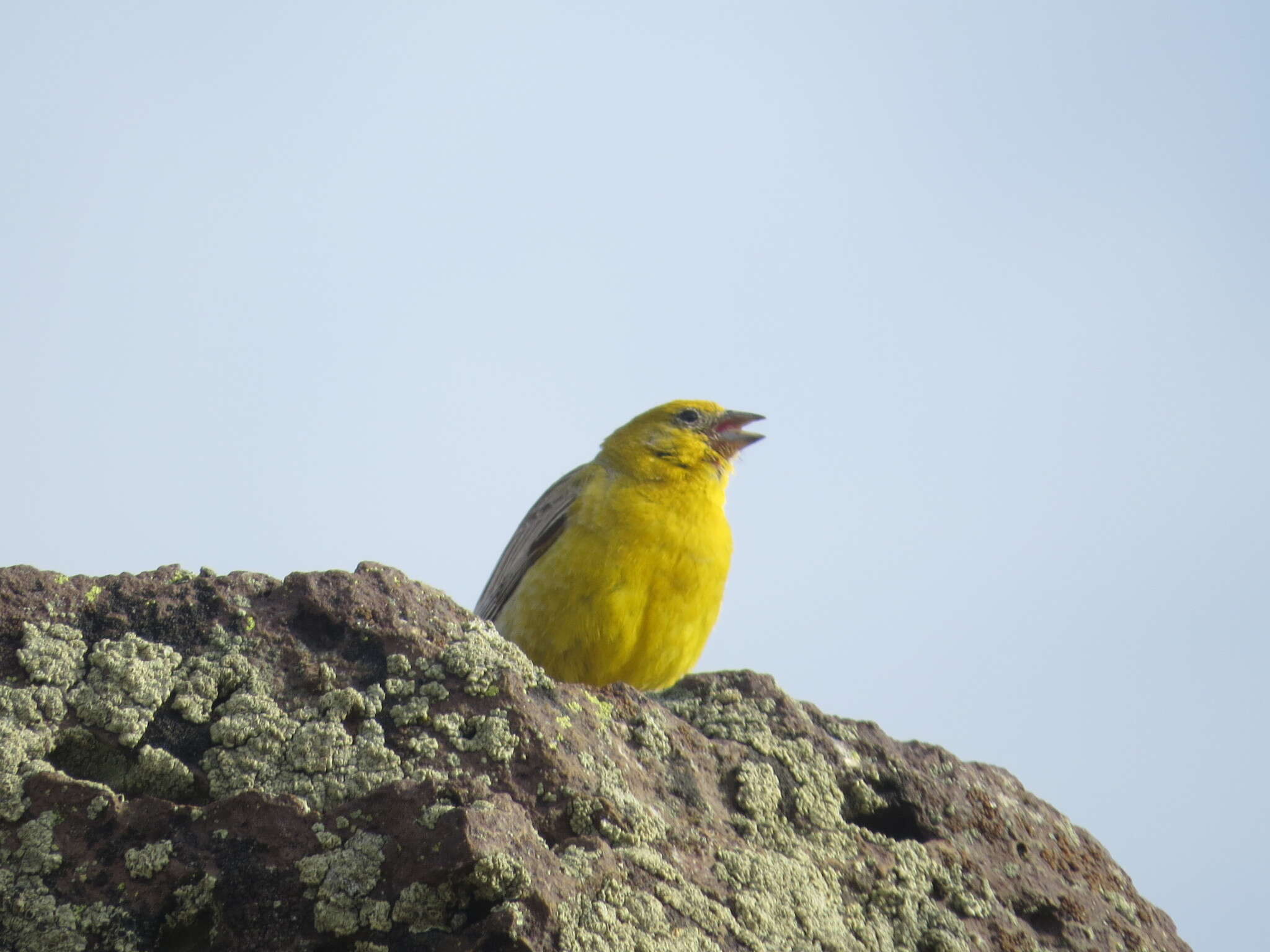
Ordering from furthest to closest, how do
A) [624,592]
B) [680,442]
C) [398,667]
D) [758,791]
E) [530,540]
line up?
1. [680,442]
2. [530,540]
3. [624,592]
4. [758,791]
5. [398,667]

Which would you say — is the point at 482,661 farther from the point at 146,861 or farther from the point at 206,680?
the point at 146,861

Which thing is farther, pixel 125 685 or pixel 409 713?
pixel 409 713

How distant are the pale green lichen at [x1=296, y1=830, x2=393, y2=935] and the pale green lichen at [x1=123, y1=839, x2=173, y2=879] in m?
0.28

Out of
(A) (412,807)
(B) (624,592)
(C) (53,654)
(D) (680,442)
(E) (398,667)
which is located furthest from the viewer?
(D) (680,442)

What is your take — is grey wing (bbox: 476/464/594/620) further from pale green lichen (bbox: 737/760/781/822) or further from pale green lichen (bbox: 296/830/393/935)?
pale green lichen (bbox: 296/830/393/935)

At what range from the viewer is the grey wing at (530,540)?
6512mm

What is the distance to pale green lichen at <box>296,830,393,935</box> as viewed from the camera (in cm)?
285

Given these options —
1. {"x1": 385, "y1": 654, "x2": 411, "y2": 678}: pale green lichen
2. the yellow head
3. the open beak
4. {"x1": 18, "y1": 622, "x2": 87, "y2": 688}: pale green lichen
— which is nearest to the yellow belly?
the yellow head

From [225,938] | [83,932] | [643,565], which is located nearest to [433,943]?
[225,938]

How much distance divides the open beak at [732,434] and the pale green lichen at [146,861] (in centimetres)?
466

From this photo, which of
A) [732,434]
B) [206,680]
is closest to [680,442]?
[732,434]

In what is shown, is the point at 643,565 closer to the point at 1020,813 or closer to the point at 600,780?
the point at 1020,813

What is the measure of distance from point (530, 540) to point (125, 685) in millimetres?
3385

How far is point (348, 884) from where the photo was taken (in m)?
2.89
